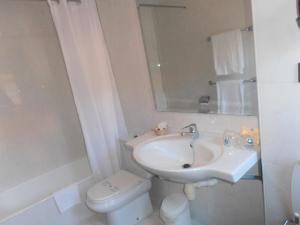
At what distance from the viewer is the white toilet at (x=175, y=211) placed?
1582mm

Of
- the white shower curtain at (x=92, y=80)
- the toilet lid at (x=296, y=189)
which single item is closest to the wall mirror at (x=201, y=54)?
the toilet lid at (x=296, y=189)

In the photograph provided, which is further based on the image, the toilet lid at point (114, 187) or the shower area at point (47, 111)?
the shower area at point (47, 111)

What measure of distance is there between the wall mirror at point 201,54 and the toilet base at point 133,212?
33.0 inches

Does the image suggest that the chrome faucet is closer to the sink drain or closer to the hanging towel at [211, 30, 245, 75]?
the sink drain

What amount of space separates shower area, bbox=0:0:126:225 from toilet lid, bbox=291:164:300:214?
151cm

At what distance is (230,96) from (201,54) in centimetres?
34

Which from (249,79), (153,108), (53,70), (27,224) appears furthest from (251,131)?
(53,70)

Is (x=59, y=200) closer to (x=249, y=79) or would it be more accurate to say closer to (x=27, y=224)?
(x=27, y=224)

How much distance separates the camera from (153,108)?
1.89 metres

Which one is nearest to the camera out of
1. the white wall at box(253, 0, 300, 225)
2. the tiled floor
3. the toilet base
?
the white wall at box(253, 0, 300, 225)

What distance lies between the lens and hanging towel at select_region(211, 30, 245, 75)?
4.23 ft

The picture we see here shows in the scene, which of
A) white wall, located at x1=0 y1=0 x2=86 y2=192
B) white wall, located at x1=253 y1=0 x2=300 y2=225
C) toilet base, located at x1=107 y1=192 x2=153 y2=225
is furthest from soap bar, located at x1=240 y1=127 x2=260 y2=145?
white wall, located at x1=0 y1=0 x2=86 y2=192

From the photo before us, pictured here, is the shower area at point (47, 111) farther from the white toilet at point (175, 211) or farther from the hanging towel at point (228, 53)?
the hanging towel at point (228, 53)

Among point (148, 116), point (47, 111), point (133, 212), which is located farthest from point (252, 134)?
point (47, 111)
